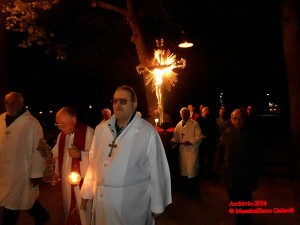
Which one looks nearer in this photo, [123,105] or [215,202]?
[123,105]

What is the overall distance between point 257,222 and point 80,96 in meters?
43.5

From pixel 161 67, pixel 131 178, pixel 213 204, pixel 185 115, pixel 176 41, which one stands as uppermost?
pixel 176 41

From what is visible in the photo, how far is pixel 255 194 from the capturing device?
8.41m

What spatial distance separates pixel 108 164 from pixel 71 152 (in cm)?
101

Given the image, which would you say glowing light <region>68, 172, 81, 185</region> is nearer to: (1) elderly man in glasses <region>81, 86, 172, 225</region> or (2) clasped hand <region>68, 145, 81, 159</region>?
(2) clasped hand <region>68, 145, 81, 159</region>

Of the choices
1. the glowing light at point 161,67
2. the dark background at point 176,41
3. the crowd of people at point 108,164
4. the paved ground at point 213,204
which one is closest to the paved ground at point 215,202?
the paved ground at point 213,204

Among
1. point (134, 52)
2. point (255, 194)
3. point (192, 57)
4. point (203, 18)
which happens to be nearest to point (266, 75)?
point (192, 57)

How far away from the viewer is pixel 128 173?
3.92 metres

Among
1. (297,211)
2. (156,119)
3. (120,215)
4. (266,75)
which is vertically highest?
(266,75)

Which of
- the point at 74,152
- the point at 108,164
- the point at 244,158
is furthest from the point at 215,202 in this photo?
the point at 108,164

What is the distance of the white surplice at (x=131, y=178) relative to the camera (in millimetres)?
3924

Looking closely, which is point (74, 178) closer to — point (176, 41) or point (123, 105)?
point (123, 105)

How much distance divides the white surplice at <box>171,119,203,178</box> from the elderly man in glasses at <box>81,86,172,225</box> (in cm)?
448

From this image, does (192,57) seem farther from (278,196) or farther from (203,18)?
(278,196)
